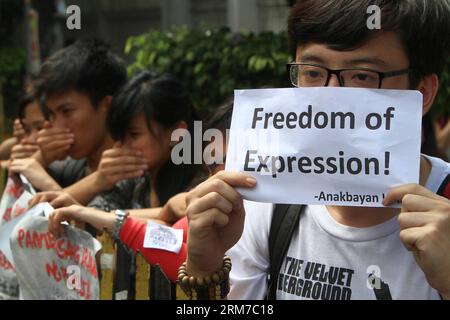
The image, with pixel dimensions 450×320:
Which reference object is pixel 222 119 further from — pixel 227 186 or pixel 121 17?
pixel 121 17

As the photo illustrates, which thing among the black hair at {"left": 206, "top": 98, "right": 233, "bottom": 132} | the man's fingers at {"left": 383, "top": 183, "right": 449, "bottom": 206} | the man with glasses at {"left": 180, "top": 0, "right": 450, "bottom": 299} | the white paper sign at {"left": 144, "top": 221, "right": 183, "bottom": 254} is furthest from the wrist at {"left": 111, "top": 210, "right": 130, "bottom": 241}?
the man's fingers at {"left": 383, "top": 183, "right": 449, "bottom": 206}

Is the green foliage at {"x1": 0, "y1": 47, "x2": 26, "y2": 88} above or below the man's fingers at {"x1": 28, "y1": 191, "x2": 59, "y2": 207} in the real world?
below

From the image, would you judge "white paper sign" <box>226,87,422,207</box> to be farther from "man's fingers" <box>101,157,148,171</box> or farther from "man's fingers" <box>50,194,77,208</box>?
"man's fingers" <box>101,157,148,171</box>

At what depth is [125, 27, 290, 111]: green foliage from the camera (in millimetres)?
4660

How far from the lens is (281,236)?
1.63 metres

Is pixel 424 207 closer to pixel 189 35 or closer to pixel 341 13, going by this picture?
pixel 341 13

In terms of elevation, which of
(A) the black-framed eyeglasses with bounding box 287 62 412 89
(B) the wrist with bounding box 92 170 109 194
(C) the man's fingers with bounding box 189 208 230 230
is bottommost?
(B) the wrist with bounding box 92 170 109 194

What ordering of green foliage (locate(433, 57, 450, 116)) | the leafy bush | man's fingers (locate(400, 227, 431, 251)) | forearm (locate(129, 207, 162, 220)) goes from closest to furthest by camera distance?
man's fingers (locate(400, 227, 431, 251)) < forearm (locate(129, 207, 162, 220)) < green foliage (locate(433, 57, 450, 116)) < the leafy bush

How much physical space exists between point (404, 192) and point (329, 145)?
0.20m

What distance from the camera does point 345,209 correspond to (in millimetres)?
1605

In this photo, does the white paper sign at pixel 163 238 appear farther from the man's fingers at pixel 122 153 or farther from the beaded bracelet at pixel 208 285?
the man's fingers at pixel 122 153

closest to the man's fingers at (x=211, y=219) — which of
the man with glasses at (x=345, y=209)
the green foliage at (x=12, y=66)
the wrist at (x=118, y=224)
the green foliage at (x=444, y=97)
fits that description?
the man with glasses at (x=345, y=209)

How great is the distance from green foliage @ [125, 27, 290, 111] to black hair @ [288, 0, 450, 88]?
9.48ft
